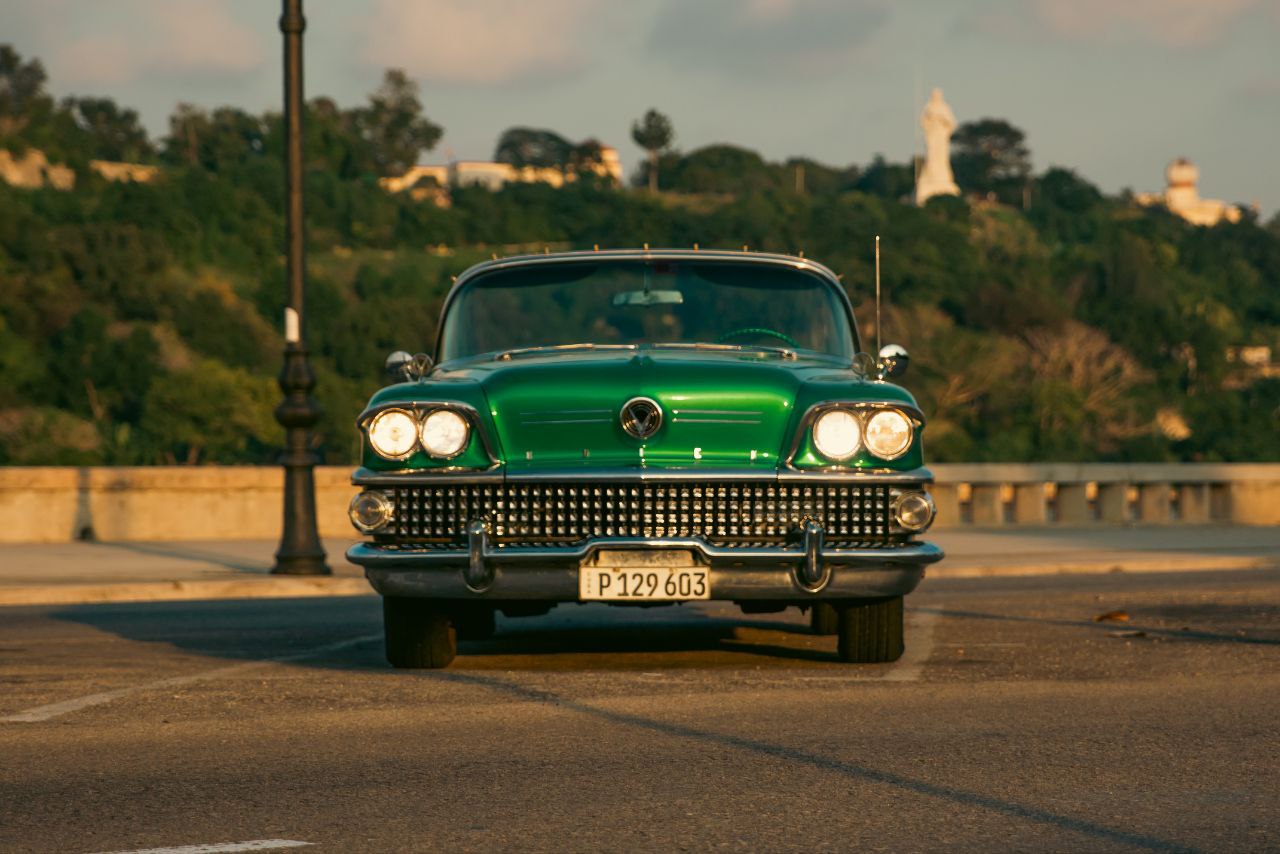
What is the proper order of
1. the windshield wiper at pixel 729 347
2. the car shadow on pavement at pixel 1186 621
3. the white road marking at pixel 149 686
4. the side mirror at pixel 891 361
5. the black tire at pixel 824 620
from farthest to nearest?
1. the black tire at pixel 824 620
2. the car shadow on pavement at pixel 1186 621
3. the side mirror at pixel 891 361
4. the windshield wiper at pixel 729 347
5. the white road marking at pixel 149 686

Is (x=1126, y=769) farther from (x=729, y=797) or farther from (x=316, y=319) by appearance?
(x=316, y=319)

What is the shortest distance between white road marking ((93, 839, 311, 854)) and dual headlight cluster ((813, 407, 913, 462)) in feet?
11.9

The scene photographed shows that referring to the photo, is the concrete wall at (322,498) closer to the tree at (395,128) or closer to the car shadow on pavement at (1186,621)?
the car shadow on pavement at (1186,621)

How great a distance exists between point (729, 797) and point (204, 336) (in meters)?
104

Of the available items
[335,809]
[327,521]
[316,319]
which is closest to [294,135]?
[327,521]

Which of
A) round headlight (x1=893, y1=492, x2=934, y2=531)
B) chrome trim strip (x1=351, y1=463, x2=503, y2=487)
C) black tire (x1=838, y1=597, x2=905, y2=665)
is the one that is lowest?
black tire (x1=838, y1=597, x2=905, y2=665)

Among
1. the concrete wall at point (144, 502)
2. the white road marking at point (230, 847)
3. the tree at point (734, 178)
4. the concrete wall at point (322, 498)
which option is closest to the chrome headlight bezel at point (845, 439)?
the white road marking at point (230, 847)

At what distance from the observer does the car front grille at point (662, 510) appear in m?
8.34

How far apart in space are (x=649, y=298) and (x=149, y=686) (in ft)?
9.49

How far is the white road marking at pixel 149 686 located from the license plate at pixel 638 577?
183 cm

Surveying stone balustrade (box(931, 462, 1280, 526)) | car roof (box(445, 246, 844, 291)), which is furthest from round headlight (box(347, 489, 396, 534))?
stone balustrade (box(931, 462, 1280, 526))

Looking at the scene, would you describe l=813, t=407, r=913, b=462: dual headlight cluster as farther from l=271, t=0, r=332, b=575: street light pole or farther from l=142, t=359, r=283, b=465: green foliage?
l=142, t=359, r=283, b=465: green foliage

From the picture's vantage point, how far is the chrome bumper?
27.1 feet

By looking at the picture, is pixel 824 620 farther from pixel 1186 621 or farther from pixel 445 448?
pixel 445 448
